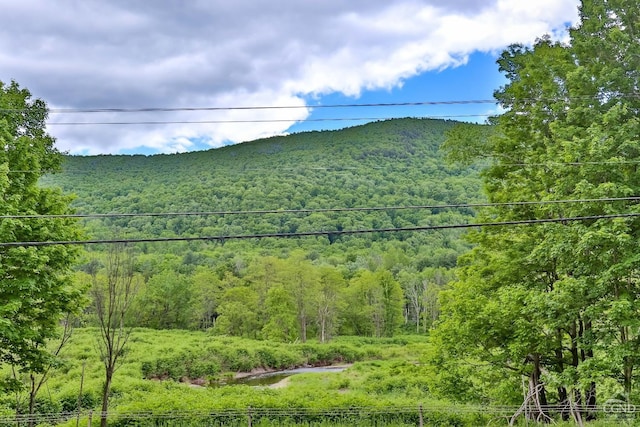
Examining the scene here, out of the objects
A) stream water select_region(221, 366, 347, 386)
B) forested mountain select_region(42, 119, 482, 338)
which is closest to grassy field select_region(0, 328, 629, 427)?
stream water select_region(221, 366, 347, 386)

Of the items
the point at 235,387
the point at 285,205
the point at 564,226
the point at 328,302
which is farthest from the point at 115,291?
the point at 285,205

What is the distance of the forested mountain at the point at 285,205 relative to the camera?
2112 inches

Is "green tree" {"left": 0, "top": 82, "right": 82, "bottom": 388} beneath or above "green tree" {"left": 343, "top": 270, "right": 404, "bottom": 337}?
above

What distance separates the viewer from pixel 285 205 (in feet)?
222

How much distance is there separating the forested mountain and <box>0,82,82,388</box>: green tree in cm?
2769

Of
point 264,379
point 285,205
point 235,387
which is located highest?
point 285,205

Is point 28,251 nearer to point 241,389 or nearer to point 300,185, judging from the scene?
point 241,389

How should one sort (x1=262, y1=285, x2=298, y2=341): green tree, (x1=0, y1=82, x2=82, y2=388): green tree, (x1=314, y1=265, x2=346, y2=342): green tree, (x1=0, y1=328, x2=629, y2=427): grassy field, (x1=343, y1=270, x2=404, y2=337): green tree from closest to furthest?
(x1=0, y1=82, x2=82, y2=388): green tree, (x1=0, y1=328, x2=629, y2=427): grassy field, (x1=262, y1=285, x2=298, y2=341): green tree, (x1=314, y1=265, x2=346, y2=342): green tree, (x1=343, y1=270, x2=404, y2=337): green tree

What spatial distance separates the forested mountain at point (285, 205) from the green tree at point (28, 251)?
90.8ft

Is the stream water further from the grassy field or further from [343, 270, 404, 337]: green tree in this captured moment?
[343, 270, 404, 337]: green tree

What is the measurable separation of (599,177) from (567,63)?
325cm

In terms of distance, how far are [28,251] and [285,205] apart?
187 feet

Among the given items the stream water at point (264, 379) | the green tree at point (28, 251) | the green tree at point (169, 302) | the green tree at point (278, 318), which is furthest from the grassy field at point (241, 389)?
the green tree at point (169, 302)

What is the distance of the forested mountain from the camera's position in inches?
2112
